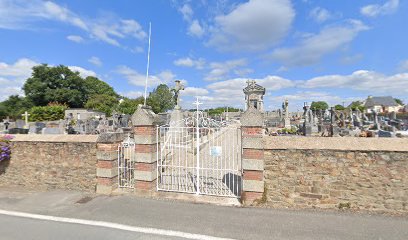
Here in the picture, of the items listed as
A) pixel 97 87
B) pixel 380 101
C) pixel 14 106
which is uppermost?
pixel 97 87

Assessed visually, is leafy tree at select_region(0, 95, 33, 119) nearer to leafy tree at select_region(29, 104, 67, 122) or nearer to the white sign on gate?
leafy tree at select_region(29, 104, 67, 122)

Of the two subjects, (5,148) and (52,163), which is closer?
(52,163)

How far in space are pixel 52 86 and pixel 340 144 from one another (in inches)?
2398

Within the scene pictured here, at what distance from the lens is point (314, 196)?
5.11 meters

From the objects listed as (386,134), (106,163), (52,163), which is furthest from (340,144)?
(386,134)

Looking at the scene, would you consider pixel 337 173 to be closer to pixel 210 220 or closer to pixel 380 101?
pixel 210 220

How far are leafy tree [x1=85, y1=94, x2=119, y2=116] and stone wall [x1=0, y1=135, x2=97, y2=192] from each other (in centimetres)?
4548

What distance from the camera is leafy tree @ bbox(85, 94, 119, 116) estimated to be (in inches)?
2026

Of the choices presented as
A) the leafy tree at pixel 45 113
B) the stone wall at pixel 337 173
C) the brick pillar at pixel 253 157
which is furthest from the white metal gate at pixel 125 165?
the leafy tree at pixel 45 113

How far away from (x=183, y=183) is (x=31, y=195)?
4.26m

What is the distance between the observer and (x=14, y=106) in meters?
54.8

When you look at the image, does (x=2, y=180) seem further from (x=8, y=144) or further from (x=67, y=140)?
(x=67, y=140)

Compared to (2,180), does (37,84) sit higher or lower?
higher

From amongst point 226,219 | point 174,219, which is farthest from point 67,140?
point 226,219
